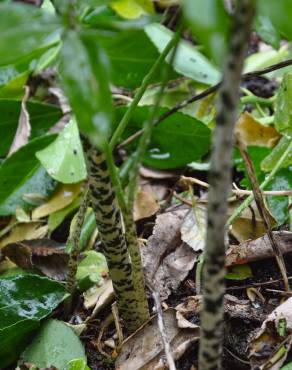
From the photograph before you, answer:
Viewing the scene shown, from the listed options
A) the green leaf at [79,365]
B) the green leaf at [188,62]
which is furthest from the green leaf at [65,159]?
the green leaf at [79,365]

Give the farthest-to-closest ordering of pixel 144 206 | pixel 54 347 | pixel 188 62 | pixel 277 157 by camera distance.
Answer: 1. pixel 188 62
2. pixel 144 206
3. pixel 277 157
4. pixel 54 347

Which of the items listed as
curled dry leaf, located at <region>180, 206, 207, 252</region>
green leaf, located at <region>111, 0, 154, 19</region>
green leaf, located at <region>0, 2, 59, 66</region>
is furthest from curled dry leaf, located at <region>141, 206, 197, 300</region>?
green leaf, located at <region>111, 0, 154, 19</region>

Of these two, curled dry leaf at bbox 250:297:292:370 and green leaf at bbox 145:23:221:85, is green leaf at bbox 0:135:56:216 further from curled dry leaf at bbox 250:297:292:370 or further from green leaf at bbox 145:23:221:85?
curled dry leaf at bbox 250:297:292:370

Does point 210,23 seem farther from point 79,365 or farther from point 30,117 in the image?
point 30,117

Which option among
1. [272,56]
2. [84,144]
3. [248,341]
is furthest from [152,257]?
[272,56]

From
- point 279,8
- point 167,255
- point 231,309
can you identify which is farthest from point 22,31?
point 167,255

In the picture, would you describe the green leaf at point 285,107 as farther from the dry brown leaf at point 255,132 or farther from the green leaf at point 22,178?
the green leaf at point 22,178
